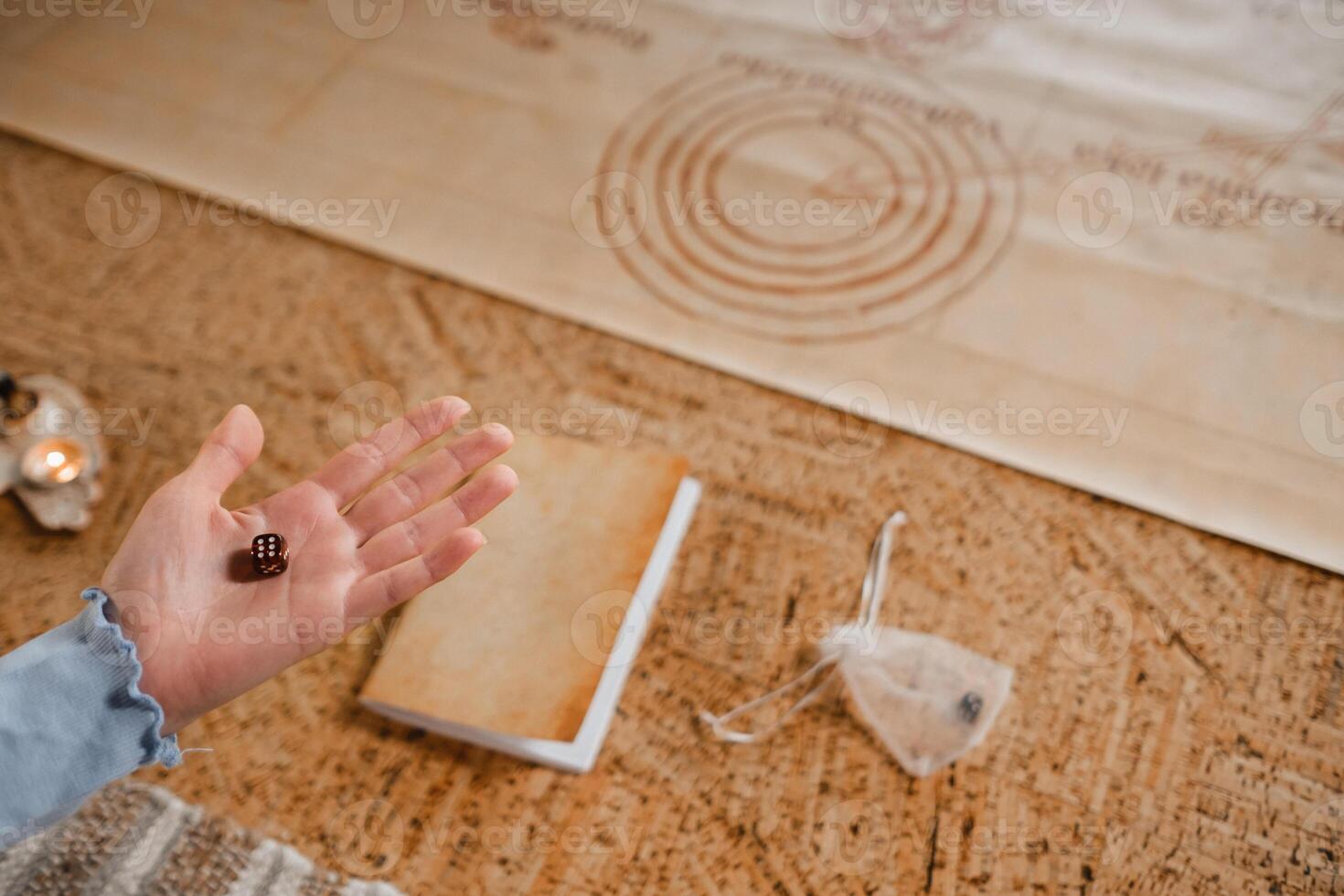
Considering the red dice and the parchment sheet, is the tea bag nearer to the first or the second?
the parchment sheet

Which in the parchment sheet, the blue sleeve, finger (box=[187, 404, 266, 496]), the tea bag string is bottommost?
the blue sleeve

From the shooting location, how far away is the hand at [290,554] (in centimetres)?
61

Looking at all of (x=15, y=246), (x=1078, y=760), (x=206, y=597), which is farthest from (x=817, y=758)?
(x=15, y=246)

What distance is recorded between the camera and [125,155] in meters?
1.12

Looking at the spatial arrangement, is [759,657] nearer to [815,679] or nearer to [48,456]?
[815,679]

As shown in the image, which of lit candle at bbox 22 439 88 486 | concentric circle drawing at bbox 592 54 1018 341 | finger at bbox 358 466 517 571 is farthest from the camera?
concentric circle drawing at bbox 592 54 1018 341

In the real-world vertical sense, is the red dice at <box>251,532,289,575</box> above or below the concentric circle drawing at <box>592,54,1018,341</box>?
below

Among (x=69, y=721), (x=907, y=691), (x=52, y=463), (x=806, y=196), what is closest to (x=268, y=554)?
(x=69, y=721)

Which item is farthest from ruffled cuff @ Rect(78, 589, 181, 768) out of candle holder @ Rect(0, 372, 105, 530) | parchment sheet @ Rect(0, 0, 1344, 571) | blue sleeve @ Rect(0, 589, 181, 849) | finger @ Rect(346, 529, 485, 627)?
parchment sheet @ Rect(0, 0, 1344, 571)

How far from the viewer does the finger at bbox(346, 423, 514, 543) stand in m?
0.68

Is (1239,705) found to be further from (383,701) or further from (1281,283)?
(383,701)

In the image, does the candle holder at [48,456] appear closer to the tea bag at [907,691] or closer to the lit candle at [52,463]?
the lit candle at [52,463]

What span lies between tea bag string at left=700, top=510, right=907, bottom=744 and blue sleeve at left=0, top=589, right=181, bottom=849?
0.37 m

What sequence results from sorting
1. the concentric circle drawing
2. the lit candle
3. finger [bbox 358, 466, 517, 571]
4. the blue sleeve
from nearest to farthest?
the blue sleeve
finger [bbox 358, 466, 517, 571]
the lit candle
the concentric circle drawing
